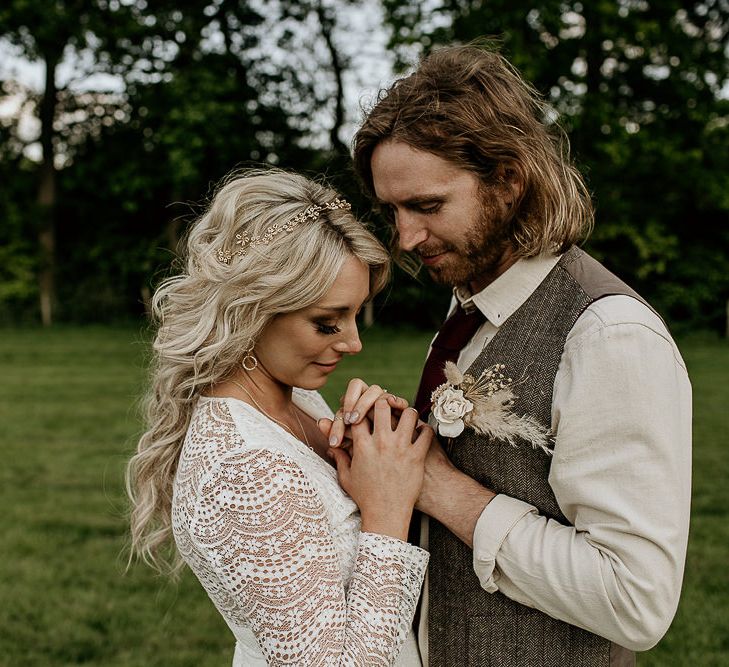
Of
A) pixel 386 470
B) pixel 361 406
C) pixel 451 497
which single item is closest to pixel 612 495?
pixel 451 497

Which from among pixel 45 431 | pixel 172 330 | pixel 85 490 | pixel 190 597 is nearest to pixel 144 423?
pixel 172 330

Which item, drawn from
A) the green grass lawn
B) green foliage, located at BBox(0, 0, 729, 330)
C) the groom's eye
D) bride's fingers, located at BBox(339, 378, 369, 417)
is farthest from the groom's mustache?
green foliage, located at BBox(0, 0, 729, 330)

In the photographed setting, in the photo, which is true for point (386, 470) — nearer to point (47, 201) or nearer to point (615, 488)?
point (615, 488)

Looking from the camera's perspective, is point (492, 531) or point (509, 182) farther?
point (509, 182)

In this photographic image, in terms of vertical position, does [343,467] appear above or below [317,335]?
below

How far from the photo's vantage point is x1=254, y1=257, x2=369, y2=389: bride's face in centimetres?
246

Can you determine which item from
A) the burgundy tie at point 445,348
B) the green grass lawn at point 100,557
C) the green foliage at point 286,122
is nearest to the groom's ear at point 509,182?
the burgundy tie at point 445,348

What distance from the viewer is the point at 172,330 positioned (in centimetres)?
257

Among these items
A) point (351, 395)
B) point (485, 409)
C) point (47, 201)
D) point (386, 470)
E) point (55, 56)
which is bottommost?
point (47, 201)

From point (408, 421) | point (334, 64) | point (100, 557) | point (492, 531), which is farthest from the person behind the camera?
point (334, 64)

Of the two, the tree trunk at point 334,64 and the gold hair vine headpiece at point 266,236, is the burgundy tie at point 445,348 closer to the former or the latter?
the gold hair vine headpiece at point 266,236

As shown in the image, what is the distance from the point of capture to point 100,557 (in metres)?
6.32

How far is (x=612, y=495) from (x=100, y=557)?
523cm

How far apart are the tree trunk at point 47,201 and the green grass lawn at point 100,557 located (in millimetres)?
13227
